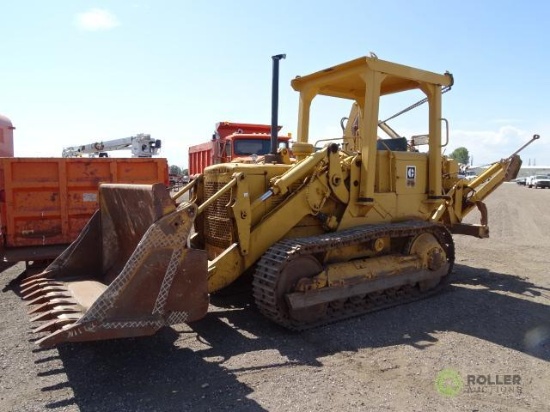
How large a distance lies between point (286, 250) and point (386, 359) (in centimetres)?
143

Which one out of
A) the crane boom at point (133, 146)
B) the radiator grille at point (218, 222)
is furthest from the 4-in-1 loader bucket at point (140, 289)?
the crane boom at point (133, 146)

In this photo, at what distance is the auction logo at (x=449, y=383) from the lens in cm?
369

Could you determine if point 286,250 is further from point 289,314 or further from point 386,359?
point 386,359

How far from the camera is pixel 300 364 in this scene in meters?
4.13

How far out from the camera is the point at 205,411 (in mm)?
3336

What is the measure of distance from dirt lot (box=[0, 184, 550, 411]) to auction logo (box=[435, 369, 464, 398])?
17 mm

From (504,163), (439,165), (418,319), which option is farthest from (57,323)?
(504,163)

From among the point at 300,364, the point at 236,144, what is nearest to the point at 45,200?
the point at 236,144

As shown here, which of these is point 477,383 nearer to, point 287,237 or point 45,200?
point 287,237

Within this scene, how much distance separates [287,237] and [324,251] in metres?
0.54

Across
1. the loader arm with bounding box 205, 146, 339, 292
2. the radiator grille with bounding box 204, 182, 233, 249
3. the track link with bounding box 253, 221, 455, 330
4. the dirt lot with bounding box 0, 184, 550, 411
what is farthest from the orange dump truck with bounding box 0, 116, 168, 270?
the track link with bounding box 253, 221, 455, 330

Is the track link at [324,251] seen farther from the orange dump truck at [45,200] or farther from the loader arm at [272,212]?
the orange dump truck at [45,200]

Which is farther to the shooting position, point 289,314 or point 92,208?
point 92,208

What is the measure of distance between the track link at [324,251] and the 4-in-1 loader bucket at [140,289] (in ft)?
2.75
